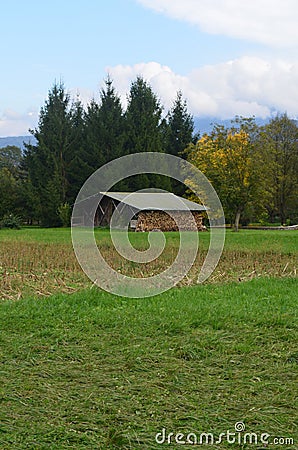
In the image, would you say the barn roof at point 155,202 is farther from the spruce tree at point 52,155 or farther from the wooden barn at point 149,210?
the spruce tree at point 52,155

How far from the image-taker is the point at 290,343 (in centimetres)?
576

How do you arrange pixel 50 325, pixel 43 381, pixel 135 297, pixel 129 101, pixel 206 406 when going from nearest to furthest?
pixel 206 406, pixel 43 381, pixel 50 325, pixel 135 297, pixel 129 101

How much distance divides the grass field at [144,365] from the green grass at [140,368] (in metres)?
0.01

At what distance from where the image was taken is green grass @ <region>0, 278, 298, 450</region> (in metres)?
3.65

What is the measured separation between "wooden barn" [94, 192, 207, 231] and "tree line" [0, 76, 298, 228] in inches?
91.8

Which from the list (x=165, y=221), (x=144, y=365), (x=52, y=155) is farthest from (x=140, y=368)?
(x=52, y=155)

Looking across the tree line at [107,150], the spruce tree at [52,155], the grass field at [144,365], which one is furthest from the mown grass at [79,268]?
the spruce tree at [52,155]

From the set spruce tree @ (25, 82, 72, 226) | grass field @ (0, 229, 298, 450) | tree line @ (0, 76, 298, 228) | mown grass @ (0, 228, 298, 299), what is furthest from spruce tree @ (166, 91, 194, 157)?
grass field @ (0, 229, 298, 450)

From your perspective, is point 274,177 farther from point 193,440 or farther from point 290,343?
point 193,440

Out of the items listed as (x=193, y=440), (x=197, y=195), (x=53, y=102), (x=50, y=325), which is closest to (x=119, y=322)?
(x=50, y=325)

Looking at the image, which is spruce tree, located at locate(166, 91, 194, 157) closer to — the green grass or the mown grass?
the mown grass

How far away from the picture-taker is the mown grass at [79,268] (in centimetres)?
968

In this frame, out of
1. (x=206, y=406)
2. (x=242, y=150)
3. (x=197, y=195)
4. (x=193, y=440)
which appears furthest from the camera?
(x=197, y=195)

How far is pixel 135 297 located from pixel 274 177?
34789 mm
